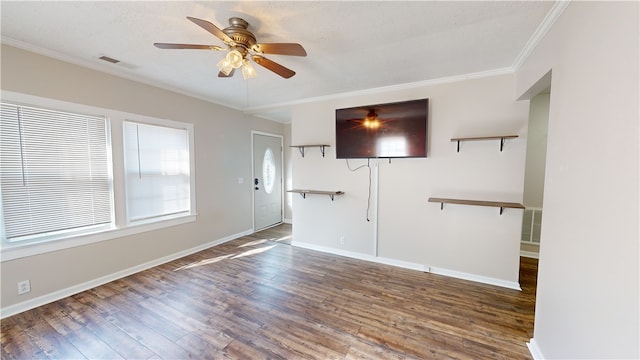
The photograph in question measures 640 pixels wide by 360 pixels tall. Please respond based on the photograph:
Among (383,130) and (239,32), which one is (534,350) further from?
(239,32)

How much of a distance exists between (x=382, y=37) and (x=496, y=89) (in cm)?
166

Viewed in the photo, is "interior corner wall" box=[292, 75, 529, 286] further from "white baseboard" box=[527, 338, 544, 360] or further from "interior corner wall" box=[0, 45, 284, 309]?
"interior corner wall" box=[0, 45, 284, 309]

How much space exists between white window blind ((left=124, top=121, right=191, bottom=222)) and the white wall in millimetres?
5170

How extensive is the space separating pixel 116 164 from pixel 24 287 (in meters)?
1.42

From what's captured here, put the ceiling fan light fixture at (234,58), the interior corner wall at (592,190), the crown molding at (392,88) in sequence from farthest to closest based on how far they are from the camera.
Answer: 1. the crown molding at (392,88)
2. the ceiling fan light fixture at (234,58)
3. the interior corner wall at (592,190)

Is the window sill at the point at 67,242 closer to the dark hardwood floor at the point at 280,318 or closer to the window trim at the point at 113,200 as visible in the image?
the window trim at the point at 113,200

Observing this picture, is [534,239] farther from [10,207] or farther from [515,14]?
[10,207]

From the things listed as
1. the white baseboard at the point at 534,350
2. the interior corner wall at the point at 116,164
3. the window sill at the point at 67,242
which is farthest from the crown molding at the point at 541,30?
the window sill at the point at 67,242

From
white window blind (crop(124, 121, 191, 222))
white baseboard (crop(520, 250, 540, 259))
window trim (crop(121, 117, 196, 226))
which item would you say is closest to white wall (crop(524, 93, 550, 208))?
white baseboard (crop(520, 250, 540, 259))

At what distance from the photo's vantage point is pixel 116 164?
2861mm

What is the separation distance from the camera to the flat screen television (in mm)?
2988

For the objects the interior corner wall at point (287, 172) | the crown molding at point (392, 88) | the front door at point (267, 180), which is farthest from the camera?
the interior corner wall at point (287, 172)

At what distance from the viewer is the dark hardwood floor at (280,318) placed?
1.82m

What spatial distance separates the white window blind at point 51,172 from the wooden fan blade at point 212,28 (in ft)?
7.09
